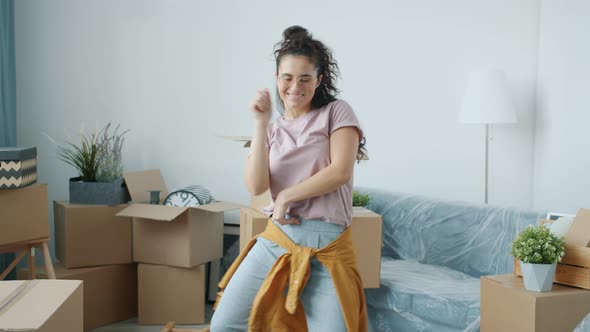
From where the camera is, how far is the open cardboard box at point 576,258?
193 cm

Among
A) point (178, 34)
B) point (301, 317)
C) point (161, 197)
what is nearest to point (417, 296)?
point (301, 317)

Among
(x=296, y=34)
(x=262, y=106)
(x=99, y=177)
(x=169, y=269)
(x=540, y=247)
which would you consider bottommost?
(x=169, y=269)

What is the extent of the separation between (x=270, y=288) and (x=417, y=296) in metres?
1.13

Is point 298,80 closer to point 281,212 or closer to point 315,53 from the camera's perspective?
point 315,53

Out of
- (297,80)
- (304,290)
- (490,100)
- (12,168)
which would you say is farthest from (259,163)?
(490,100)

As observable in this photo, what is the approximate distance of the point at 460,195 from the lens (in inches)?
147

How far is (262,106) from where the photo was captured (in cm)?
171

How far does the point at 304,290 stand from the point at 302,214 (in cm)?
21

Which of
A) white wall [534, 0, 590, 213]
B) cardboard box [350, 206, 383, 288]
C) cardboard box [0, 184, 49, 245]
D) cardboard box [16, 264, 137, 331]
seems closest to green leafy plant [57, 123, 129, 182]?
cardboard box [16, 264, 137, 331]

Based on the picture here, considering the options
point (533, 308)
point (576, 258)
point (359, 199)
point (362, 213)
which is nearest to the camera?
point (533, 308)

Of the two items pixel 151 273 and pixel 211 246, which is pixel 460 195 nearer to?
pixel 211 246

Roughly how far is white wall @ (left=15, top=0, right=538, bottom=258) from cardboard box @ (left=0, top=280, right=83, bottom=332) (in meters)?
2.37

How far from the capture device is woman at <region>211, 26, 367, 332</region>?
5.42ft

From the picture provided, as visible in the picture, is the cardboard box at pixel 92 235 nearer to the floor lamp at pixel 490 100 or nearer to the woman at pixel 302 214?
the woman at pixel 302 214
